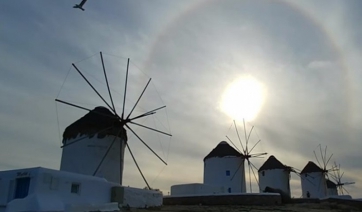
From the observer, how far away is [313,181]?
43594mm

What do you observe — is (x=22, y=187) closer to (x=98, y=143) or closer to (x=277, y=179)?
(x=98, y=143)

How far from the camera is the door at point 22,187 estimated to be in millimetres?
15469

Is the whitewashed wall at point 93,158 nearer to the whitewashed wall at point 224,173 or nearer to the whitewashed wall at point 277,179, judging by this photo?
the whitewashed wall at point 224,173

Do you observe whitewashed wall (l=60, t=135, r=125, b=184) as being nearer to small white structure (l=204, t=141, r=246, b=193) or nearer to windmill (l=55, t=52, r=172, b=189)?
windmill (l=55, t=52, r=172, b=189)

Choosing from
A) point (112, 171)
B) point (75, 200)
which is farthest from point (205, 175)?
point (75, 200)

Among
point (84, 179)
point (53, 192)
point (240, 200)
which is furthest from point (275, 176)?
point (53, 192)

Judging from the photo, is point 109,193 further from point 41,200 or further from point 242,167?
point 242,167

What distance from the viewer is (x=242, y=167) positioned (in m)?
35.7

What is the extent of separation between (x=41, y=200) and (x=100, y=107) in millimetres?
11074

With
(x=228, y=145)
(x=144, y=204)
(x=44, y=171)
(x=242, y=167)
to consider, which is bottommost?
(x=144, y=204)

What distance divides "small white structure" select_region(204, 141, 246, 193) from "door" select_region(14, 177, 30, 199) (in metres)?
21.5

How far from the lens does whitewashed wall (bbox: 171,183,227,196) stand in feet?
102

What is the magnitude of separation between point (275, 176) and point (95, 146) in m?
24.6

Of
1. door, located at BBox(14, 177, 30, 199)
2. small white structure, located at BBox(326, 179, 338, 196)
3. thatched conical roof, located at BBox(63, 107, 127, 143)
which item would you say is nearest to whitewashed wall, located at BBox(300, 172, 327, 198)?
small white structure, located at BBox(326, 179, 338, 196)
